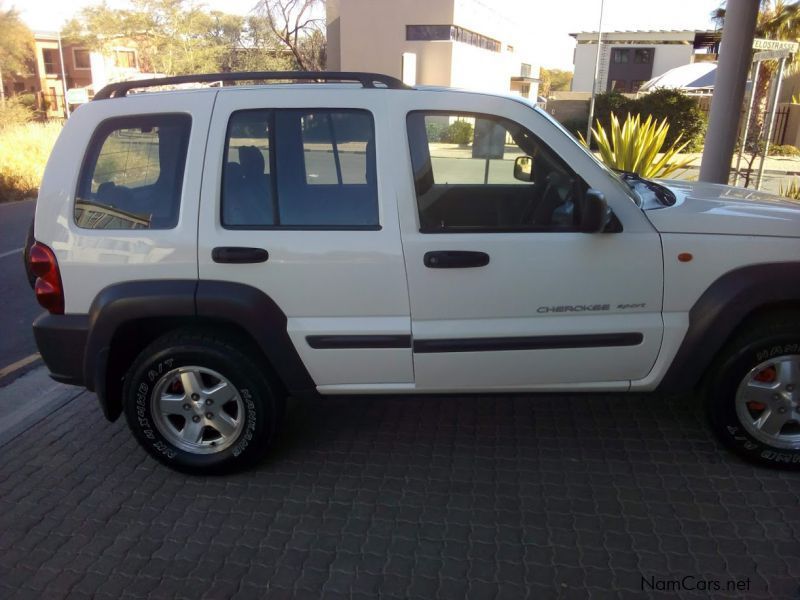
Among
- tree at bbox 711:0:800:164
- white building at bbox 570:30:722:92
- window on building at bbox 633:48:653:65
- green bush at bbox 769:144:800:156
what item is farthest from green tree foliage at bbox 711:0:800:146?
window on building at bbox 633:48:653:65

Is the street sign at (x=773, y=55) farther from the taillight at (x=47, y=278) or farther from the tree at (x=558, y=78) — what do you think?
the tree at (x=558, y=78)

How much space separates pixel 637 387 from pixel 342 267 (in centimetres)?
161

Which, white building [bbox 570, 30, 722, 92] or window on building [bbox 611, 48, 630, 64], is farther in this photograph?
window on building [bbox 611, 48, 630, 64]

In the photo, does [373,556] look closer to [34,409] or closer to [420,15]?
[34,409]

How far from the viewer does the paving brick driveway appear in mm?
2715

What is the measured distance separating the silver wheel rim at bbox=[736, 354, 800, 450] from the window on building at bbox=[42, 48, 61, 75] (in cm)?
6350

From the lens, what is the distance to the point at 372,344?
10.5ft

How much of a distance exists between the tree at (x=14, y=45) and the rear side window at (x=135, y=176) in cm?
4348

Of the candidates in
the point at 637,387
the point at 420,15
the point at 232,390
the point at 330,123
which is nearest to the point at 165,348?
the point at 232,390

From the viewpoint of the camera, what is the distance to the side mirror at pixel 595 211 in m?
2.97

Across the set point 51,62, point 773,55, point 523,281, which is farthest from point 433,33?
point 523,281

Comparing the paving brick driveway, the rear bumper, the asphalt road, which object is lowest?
the asphalt road

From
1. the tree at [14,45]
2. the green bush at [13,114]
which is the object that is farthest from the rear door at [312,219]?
the tree at [14,45]

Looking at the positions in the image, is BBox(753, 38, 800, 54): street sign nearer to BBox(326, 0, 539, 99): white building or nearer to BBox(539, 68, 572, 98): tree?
BBox(326, 0, 539, 99): white building
